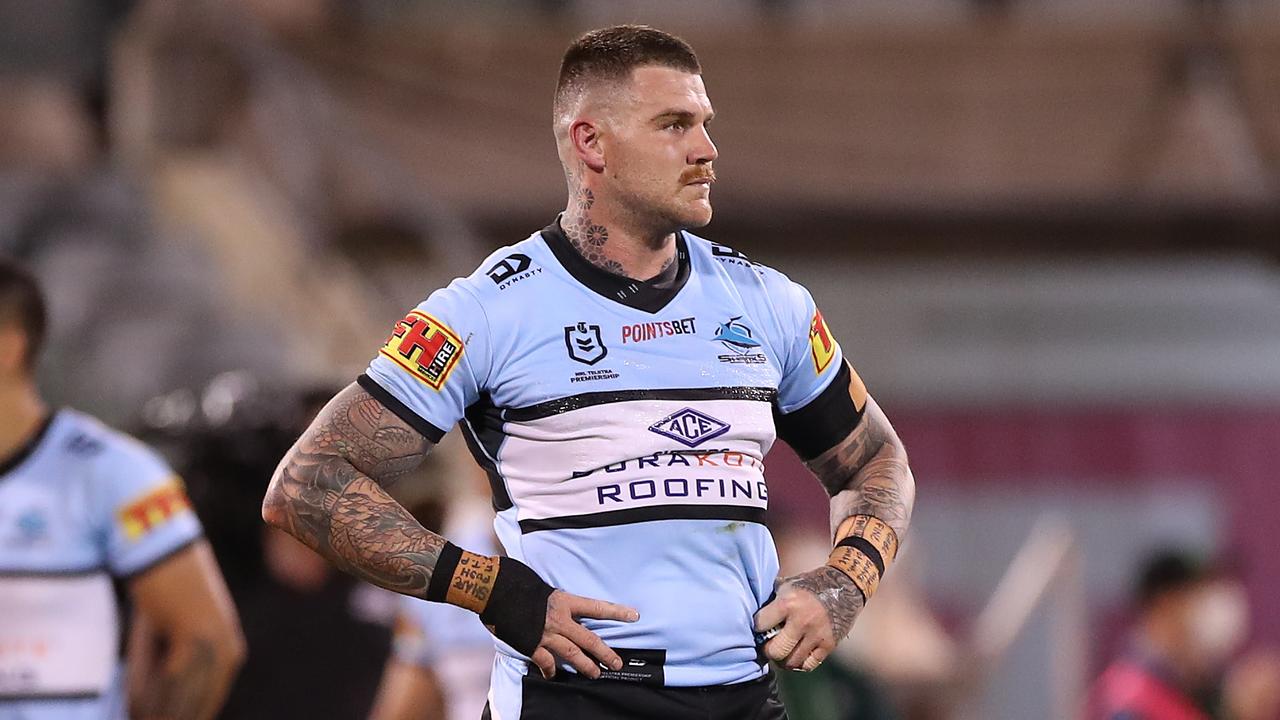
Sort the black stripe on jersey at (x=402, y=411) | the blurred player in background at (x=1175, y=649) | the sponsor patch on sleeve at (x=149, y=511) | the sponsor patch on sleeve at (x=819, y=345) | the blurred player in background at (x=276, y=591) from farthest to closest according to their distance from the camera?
the blurred player in background at (x=1175, y=649), the blurred player in background at (x=276, y=591), the sponsor patch on sleeve at (x=149, y=511), the sponsor patch on sleeve at (x=819, y=345), the black stripe on jersey at (x=402, y=411)

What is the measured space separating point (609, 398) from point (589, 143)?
1.80 ft

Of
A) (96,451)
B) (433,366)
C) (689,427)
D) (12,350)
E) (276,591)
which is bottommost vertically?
(276,591)

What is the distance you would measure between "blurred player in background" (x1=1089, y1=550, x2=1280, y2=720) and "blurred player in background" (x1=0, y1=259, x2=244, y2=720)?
413cm

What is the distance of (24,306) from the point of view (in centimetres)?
494

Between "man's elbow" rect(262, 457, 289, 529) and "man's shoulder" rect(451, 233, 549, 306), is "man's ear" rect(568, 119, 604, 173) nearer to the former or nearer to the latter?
"man's shoulder" rect(451, 233, 549, 306)

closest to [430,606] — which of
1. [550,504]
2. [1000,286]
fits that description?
[550,504]

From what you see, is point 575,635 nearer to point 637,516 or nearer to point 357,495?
point 637,516

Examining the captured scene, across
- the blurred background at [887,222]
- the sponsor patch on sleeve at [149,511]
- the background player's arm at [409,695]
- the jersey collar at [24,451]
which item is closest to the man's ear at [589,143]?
the sponsor patch on sleeve at [149,511]

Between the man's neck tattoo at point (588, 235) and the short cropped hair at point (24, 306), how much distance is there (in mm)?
1923

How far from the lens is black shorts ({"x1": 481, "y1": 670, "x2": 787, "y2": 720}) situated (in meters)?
3.41

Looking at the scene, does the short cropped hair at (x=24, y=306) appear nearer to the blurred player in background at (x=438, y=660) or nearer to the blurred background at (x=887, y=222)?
the blurred player in background at (x=438, y=660)

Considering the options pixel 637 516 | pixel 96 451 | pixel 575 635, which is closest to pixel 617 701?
pixel 575 635

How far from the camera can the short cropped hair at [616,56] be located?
364cm

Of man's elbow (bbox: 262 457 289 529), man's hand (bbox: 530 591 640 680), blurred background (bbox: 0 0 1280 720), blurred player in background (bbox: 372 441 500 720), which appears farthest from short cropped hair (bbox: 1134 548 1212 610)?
man's elbow (bbox: 262 457 289 529)
